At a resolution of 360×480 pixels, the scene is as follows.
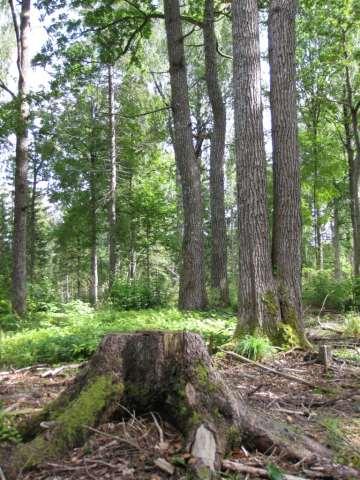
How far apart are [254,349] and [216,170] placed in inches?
311

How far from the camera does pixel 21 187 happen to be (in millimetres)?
12133

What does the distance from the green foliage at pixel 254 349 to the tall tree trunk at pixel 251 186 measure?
17.5 inches

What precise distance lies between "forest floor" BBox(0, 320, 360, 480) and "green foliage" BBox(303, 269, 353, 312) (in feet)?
23.0

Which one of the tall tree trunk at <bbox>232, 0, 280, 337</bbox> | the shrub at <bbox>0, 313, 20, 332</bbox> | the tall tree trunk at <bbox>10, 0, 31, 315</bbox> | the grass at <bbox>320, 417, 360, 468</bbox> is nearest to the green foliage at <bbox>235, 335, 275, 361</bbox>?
the tall tree trunk at <bbox>232, 0, 280, 337</bbox>

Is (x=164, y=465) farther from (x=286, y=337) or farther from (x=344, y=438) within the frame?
(x=286, y=337)

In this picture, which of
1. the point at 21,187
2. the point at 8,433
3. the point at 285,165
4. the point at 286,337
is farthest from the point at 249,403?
the point at 21,187

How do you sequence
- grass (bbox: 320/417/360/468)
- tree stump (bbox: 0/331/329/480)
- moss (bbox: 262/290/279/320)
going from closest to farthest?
tree stump (bbox: 0/331/329/480) < grass (bbox: 320/417/360/468) < moss (bbox: 262/290/279/320)

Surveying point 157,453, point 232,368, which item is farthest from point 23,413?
point 232,368

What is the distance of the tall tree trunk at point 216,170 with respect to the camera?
38.2 ft

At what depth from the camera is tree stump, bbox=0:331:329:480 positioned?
8.87 feet

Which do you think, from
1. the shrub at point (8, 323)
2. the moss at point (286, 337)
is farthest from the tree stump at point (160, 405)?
the shrub at point (8, 323)

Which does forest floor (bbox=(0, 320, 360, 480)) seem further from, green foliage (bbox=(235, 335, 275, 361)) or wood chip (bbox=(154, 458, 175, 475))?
green foliage (bbox=(235, 335, 275, 361))

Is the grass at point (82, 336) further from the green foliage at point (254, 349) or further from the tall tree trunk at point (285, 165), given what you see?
the tall tree trunk at point (285, 165)

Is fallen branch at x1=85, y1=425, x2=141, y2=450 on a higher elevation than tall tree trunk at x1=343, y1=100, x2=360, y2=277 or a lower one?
lower
